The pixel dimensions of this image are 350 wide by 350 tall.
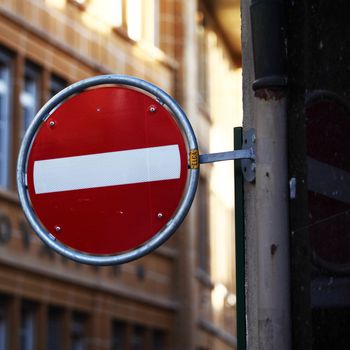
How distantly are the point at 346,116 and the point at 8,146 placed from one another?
18122mm

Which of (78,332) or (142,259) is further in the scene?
(142,259)

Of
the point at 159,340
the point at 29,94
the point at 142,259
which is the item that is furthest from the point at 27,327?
the point at 159,340

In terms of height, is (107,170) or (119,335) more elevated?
(119,335)

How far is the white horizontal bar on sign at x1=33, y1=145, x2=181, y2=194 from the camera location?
379cm

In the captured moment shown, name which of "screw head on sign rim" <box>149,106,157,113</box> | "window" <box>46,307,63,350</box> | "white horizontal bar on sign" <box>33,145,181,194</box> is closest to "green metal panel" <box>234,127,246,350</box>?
"white horizontal bar on sign" <box>33,145,181,194</box>

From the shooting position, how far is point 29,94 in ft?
73.0

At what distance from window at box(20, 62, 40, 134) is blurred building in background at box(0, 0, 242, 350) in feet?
0.07

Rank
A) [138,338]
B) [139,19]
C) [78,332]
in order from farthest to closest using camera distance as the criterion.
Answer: [139,19]
[138,338]
[78,332]

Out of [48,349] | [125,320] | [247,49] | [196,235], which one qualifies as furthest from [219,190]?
[247,49]

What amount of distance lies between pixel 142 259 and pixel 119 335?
4.34 feet

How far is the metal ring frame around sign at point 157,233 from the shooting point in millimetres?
3732

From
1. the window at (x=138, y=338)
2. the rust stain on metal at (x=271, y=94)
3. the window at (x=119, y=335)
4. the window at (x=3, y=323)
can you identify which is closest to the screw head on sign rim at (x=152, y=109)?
the rust stain on metal at (x=271, y=94)

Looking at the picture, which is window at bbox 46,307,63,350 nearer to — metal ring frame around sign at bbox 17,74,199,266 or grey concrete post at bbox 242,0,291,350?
metal ring frame around sign at bbox 17,74,199,266

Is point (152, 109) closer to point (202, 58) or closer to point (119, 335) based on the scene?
point (119, 335)
